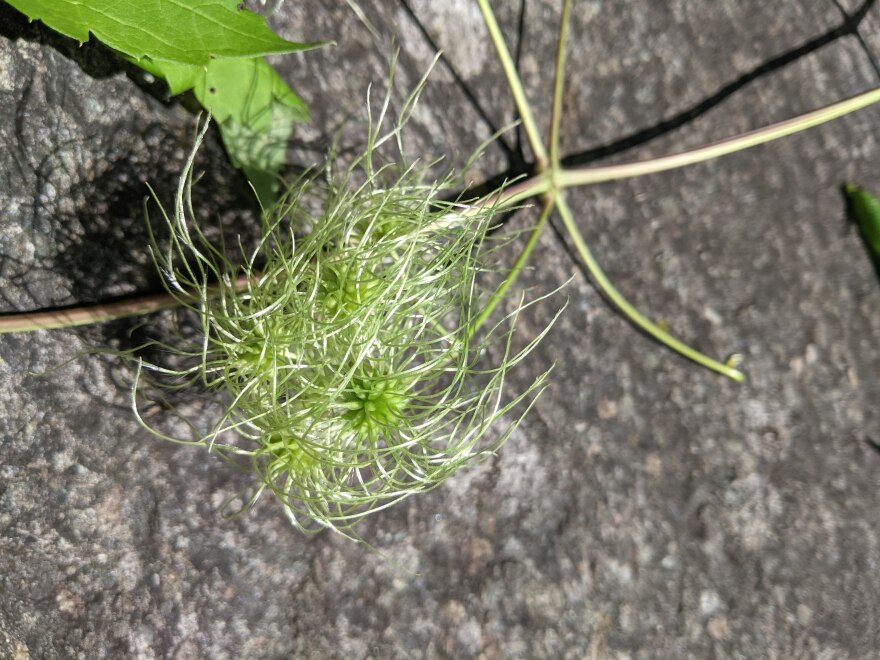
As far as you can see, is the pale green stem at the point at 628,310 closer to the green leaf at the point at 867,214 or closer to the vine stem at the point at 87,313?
the green leaf at the point at 867,214

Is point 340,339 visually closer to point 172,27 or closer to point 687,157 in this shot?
point 172,27

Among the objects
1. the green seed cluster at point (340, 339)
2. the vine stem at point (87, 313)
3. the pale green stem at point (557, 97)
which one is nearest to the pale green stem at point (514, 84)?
the pale green stem at point (557, 97)

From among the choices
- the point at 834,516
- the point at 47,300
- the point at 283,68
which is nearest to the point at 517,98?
the point at 283,68

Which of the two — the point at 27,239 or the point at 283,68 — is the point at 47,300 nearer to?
the point at 27,239

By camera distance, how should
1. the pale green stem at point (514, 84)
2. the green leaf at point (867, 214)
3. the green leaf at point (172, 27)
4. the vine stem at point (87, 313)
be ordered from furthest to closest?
the green leaf at point (867, 214)
the pale green stem at point (514, 84)
the vine stem at point (87, 313)
the green leaf at point (172, 27)

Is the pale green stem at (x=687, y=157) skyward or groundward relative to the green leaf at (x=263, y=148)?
groundward

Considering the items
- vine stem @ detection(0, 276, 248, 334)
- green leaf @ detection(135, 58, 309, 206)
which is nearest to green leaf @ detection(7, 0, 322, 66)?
green leaf @ detection(135, 58, 309, 206)
